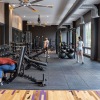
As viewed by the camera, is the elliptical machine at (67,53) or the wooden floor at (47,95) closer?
the wooden floor at (47,95)

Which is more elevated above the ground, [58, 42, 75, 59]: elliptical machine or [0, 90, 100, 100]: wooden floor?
[58, 42, 75, 59]: elliptical machine

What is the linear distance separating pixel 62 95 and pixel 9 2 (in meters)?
7.88

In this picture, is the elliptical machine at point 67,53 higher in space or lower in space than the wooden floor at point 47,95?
higher

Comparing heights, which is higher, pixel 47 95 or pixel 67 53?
pixel 67 53

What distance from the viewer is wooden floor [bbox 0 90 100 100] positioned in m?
4.34

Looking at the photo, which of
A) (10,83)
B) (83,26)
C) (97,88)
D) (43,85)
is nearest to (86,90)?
(97,88)

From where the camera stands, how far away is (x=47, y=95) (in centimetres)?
452

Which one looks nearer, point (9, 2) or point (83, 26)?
point (9, 2)

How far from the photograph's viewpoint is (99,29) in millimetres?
11555

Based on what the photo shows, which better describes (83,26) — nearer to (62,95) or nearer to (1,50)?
(1,50)

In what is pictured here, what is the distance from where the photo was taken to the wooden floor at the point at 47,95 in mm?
4340

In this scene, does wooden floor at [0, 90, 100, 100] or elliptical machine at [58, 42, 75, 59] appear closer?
wooden floor at [0, 90, 100, 100]

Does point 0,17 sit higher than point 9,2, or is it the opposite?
point 9,2

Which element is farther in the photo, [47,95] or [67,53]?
[67,53]
